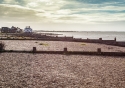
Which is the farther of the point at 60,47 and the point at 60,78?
the point at 60,47

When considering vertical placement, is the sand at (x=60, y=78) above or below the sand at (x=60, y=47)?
below

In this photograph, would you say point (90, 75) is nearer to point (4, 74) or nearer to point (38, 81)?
point (38, 81)

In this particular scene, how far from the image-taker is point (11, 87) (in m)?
Result: 12.4

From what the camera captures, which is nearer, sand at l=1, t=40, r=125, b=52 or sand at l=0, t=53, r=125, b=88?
sand at l=0, t=53, r=125, b=88

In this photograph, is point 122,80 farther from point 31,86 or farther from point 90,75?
point 31,86

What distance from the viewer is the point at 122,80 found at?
1466 centimetres

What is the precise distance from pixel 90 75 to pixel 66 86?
372 cm

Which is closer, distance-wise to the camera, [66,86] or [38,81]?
[66,86]

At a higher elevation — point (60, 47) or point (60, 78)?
point (60, 47)

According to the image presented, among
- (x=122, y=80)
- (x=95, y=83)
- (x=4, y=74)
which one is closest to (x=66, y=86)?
(x=95, y=83)

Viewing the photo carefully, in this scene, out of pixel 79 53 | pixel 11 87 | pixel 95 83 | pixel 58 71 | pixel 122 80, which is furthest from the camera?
pixel 79 53

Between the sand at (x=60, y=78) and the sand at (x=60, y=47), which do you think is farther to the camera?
the sand at (x=60, y=47)

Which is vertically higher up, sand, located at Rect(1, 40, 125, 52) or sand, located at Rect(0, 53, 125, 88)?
sand, located at Rect(1, 40, 125, 52)

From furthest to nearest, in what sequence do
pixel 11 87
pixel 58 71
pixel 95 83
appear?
pixel 58 71 → pixel 95 83 → pixel 11 87
